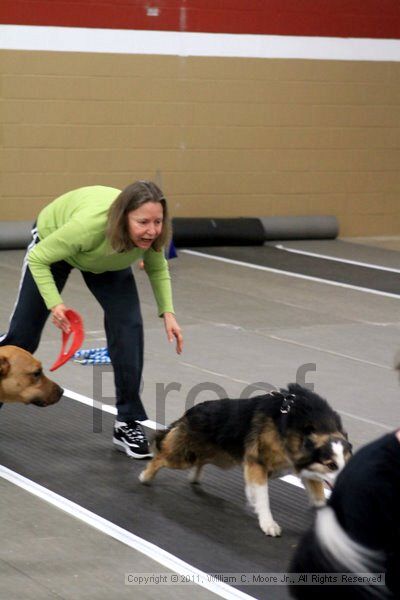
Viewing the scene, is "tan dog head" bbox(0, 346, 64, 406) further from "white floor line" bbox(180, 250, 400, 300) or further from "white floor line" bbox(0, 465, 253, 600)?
"white floor line" bbox(180, 250, 400, 300)

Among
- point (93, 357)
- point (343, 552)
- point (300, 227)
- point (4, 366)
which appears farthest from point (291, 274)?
point (343, 552)

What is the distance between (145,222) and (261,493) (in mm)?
1437

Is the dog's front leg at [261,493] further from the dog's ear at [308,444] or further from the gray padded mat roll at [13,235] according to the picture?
the gray padded mat roll at [13,235]

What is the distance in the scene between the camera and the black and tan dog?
487 centimetres

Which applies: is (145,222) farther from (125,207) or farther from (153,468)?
(153,468)

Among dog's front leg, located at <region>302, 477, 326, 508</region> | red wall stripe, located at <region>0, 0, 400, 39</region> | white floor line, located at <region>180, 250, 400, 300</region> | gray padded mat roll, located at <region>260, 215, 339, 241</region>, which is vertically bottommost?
white floor line, located at <region>180, 250, 400, 300</region>

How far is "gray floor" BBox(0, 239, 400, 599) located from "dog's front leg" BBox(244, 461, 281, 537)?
0.62m

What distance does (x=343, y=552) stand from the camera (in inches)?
120

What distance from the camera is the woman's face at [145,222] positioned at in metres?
5.52

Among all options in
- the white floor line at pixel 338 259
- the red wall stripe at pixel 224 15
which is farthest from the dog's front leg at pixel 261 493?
the red wall stripe at pixel 224 15

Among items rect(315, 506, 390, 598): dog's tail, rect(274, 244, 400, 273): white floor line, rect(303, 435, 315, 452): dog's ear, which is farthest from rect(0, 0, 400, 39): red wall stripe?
rect(315, 506, 390, 598): dog's tail

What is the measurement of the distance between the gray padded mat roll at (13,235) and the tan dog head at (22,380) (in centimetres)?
679

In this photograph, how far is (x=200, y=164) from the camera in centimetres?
1384

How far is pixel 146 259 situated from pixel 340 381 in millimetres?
2325
